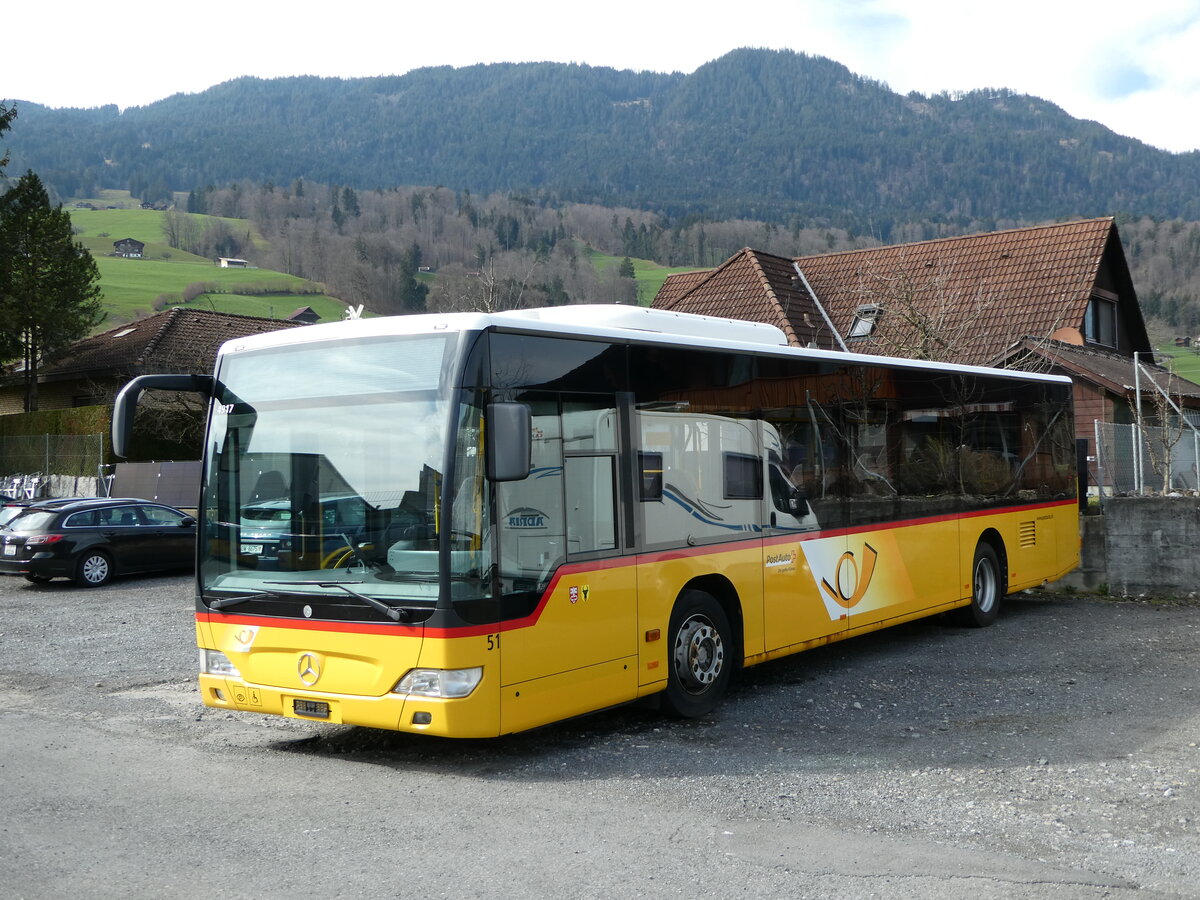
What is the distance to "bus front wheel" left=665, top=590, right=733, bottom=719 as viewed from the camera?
840 centimetres

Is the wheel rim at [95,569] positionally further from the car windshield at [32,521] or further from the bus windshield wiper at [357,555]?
the bus windshield wiper at [357,555]

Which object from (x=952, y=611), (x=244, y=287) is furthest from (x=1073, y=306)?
(x=244, y=287)

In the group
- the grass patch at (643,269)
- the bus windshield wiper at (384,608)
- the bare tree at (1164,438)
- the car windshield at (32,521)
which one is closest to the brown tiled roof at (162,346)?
the car windshield at (32,521)

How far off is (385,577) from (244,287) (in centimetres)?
9441

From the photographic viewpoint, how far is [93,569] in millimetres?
19266

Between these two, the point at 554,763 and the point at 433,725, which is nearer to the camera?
the point at 433,725

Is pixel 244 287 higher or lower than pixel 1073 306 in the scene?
higher

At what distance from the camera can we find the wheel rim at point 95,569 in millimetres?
19156

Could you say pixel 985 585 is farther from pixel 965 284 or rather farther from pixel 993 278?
pixel 993 278

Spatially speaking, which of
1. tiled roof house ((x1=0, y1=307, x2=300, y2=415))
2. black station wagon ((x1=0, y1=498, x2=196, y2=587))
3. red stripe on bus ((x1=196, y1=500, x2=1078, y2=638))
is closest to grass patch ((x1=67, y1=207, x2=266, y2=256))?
tiled roof house ((x1=0, y1=307, x2=300, y2=415))

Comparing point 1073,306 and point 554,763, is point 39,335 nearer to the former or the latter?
point 1073,306

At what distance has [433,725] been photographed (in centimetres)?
685

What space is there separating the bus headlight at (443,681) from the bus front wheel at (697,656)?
189 cm

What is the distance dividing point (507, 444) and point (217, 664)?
109 inches
